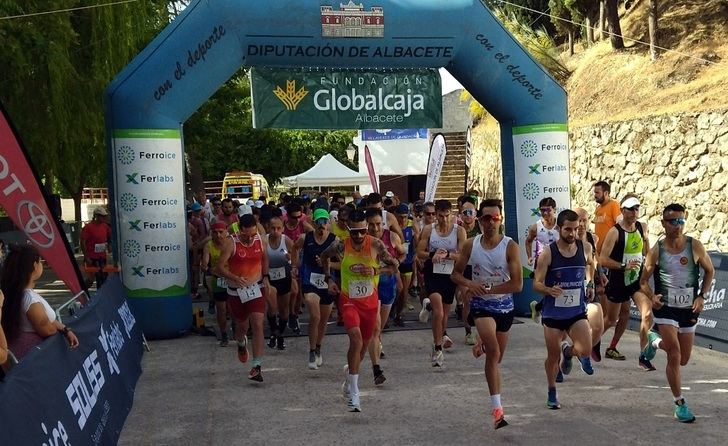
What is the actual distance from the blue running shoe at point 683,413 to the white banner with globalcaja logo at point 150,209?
686cm

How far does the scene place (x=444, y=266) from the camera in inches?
384

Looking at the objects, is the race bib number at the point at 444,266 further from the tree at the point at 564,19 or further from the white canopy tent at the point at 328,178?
the tree at the point at 564,19

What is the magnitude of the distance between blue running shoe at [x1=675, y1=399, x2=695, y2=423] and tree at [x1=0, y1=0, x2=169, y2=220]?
13.0 meters

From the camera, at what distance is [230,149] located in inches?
2020

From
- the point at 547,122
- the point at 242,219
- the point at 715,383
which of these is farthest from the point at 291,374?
the point at 547,122

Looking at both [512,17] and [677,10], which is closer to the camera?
[677,10]

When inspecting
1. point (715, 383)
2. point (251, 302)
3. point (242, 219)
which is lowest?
A: point (715, 383)

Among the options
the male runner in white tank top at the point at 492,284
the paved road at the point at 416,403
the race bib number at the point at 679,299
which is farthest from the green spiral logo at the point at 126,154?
the race bib number at the point at 679,299

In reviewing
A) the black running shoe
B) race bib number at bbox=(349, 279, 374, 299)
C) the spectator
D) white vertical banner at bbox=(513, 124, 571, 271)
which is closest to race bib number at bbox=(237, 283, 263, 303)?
the black running shoe

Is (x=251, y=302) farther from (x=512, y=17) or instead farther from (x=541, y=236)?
(x=512, y=17)

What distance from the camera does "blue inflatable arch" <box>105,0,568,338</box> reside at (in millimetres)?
11023

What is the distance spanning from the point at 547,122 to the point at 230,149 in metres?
40.5

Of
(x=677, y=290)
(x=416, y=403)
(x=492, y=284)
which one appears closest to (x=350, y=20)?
(x=492, y=284)

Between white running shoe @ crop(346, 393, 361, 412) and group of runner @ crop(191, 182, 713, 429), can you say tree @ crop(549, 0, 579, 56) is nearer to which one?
group of runner @ crop(191, 182, 713, 429)
